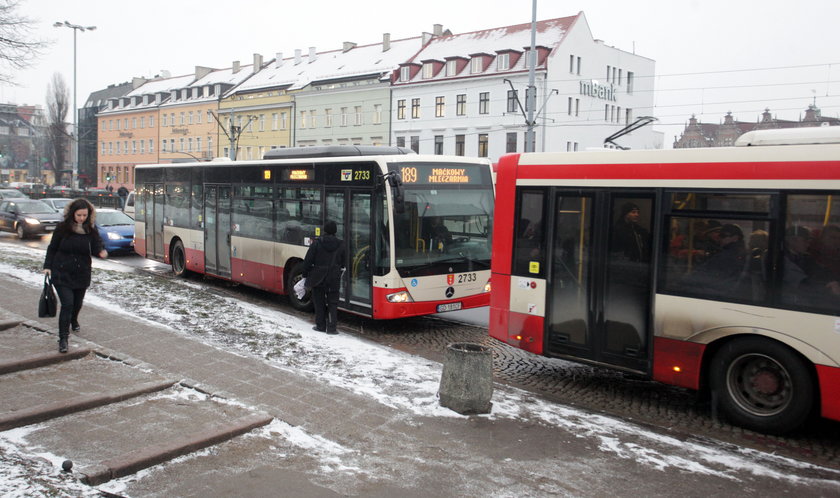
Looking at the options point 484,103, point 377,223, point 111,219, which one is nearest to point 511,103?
point 484,103

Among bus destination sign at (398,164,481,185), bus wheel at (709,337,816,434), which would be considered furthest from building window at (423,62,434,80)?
bus wheel at (709,337,816,434)

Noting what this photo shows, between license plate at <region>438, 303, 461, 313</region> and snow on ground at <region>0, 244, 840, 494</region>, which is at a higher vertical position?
license plate at <region>438, 303, 461, 313</region>

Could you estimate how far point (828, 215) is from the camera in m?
6.43

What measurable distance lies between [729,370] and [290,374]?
15.6 feet

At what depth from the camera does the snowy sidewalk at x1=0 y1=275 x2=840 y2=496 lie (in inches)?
211

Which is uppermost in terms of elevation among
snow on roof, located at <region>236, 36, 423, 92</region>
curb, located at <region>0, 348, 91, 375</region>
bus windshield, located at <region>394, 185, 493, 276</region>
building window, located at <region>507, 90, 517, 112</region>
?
snow on roof, located at <region>236, 36, 423, 92</region>

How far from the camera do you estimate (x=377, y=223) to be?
10.9 meters

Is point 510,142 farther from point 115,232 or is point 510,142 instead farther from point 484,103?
point 115,232

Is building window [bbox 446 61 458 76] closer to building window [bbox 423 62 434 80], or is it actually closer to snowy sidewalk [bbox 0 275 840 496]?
building window [bbox 423 62 434 80]

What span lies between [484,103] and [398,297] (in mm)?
43656

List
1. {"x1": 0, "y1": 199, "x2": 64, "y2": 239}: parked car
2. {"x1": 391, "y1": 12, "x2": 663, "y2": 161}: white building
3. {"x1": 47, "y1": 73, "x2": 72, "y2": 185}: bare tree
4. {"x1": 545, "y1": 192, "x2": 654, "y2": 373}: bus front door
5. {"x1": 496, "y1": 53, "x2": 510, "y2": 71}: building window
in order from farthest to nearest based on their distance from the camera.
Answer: {"x1": 47, "y1": 73, "x2": 72, "y2": 185}: bare tree → {"x1": 496, "y1": 53, "x2": 510, "y2": 71}: building window → {"x1": 391, "y1": 12, "x2": 663, "y2": 161}: white building → {"x1": 0, "y1": 199, "x2": 64, "y2": 239}: parked car → {"x1": 545, "y1": 192, "x2": 654, "y2": 373}: bus front door

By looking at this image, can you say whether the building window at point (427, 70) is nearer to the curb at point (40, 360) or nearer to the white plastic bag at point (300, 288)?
the white plastic bag at point (300, 288)

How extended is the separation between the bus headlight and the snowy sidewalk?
2747 millimetres

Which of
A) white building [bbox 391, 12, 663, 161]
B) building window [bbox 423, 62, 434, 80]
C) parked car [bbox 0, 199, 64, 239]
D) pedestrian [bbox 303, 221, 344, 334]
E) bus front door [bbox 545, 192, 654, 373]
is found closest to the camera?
bus front door [bbox 545, 192, 654, 373]
